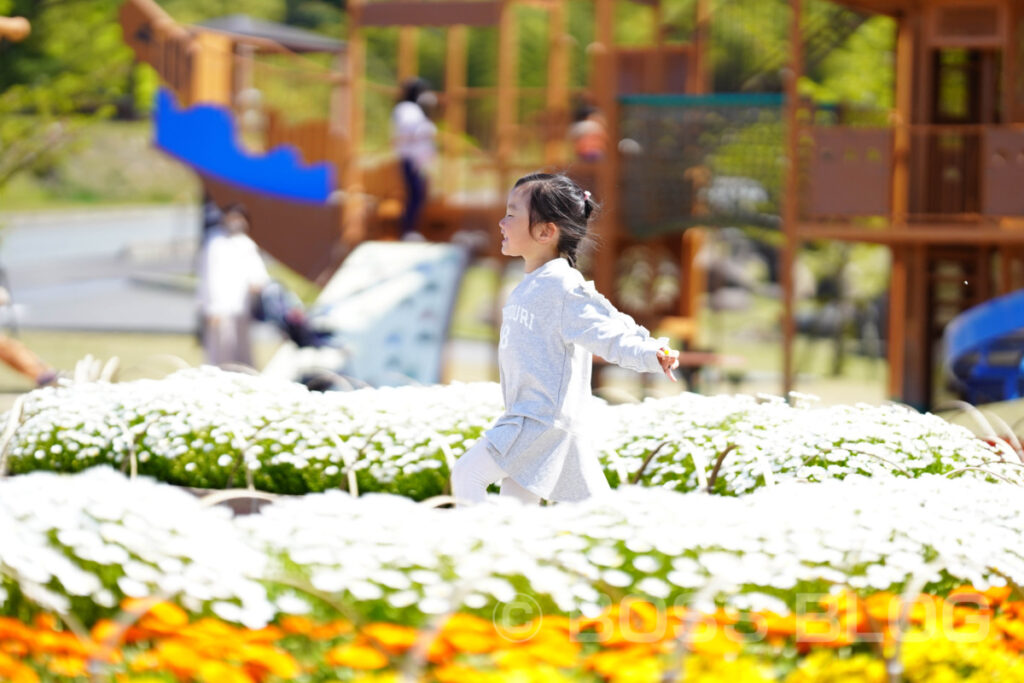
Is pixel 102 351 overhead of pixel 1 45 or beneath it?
beneath

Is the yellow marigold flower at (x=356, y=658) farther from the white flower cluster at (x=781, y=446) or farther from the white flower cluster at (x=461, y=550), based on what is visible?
the white flower cluster at (x=781, y=446)

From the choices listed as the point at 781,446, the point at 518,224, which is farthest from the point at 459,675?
the point at 781,446

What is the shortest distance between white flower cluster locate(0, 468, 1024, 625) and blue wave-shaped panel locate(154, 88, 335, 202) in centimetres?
1342

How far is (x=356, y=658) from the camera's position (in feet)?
12.4

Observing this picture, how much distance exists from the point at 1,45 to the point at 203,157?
8.35 m

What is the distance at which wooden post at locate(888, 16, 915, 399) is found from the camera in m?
15.3

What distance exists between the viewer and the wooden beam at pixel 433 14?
17578 millimetres

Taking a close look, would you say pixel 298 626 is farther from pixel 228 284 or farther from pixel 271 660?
pixel 228 284

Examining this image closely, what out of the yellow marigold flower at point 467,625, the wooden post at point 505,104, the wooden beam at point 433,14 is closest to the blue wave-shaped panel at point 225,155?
the wooden beam at point 433,14

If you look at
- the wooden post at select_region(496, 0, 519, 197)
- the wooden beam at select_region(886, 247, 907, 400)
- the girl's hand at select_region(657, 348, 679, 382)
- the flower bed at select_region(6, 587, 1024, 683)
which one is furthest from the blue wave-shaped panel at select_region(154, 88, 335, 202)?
the flower bed at select_region(6, 587, 1024, 683)

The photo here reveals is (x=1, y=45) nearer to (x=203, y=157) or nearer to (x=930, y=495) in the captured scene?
(x=203, y=157)

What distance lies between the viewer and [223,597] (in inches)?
165

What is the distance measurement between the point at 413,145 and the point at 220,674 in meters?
13.6

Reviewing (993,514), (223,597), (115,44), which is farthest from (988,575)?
(115,44)
